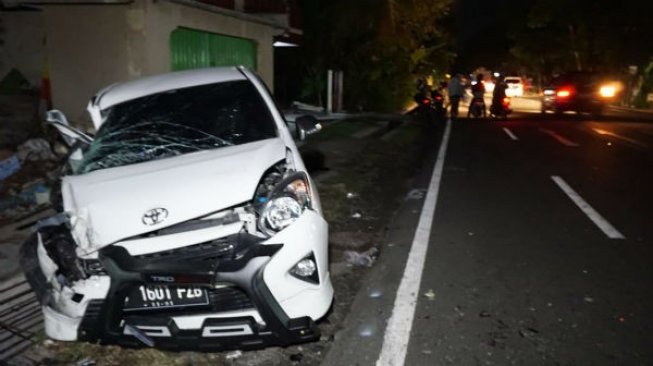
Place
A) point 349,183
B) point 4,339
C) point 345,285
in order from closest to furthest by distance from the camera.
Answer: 1. point 4,339
2. point 345,285
3. point 349,183

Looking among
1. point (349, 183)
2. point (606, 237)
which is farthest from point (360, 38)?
point (606, 237)

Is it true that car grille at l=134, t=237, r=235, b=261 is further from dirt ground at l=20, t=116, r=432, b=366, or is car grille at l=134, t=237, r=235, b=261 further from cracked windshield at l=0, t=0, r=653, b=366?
dirt ground at l=20, t=116, r=432, b=366

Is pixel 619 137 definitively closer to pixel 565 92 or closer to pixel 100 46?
A: pixel 565 92

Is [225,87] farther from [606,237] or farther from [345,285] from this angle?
[606,237]

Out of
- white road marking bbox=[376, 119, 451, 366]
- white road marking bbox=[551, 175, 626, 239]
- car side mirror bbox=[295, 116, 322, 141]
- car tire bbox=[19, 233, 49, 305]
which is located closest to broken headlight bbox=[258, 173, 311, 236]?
white road marking bbox=[376, 119, 451, 366]

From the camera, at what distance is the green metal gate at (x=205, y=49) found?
1279 cm

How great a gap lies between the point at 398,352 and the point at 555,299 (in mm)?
1589

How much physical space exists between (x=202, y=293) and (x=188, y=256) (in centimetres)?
23

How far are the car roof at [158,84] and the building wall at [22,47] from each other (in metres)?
→ 8.45

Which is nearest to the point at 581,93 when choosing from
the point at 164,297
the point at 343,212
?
the point at 343,212

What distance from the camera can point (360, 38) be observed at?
25.0 m

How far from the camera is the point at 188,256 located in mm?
3268

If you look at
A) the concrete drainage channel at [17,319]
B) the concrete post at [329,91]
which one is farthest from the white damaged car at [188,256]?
the concrete post at [329,91]

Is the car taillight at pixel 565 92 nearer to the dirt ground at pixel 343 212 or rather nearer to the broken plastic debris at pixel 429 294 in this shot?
the dirt ground at pixel 343 212
